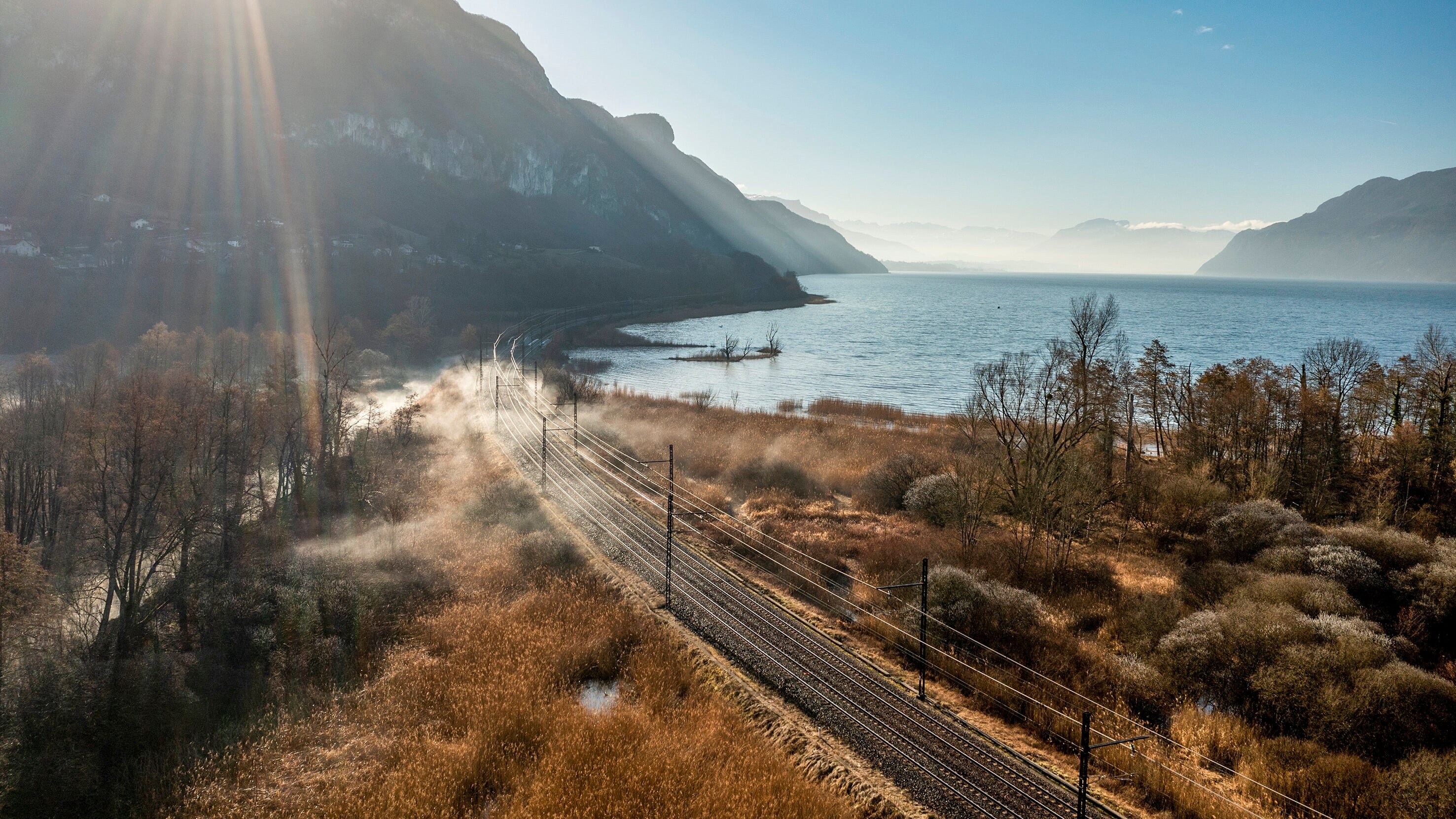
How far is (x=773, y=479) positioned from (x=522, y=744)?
82.0ft

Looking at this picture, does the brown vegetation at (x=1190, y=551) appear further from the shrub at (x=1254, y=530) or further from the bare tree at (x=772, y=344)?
the bare tree at (x=772, y=344)

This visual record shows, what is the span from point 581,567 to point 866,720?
46.9 feet

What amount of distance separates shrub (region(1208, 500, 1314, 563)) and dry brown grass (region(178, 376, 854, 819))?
21.6 meters

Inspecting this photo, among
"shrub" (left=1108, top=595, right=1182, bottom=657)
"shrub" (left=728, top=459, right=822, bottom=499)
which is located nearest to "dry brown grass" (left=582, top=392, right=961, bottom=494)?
"shrub" (left=728, top=459, right=822, bottom=499)

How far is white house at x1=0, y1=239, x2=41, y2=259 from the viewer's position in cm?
9675

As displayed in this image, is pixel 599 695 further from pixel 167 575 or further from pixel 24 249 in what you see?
pixel 24 249

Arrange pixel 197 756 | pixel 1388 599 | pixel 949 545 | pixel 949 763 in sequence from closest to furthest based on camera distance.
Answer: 1. pixel 949 763
2. pixel 197 756
3. pixel 1388 599
4. pixel 949 545

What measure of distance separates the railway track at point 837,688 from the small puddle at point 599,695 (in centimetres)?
346

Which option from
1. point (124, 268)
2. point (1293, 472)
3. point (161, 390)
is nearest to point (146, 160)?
point (124, 268)

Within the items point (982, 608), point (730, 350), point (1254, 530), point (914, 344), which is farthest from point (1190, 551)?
point (914, 344)

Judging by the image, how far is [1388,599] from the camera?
2098 centimetres

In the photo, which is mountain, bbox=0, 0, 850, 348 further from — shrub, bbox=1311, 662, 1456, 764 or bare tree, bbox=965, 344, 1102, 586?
shrub, bbox=1311, 662, 1456, 764

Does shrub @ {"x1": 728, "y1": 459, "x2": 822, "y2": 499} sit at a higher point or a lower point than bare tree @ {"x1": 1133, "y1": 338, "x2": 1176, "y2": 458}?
lower

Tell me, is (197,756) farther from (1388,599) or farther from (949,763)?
(1388,599)
